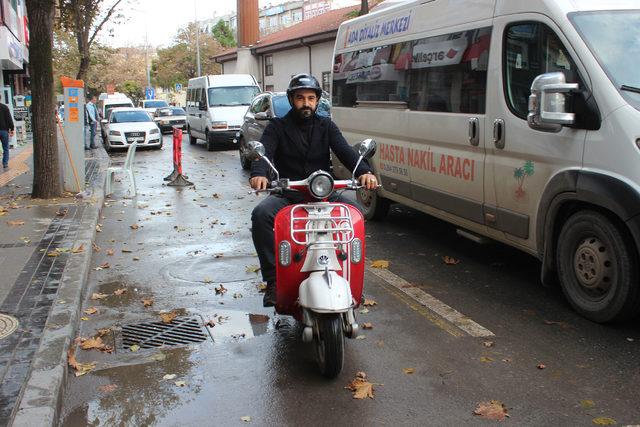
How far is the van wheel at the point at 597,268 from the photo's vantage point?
484cm

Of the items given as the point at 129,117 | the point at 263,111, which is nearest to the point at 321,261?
the point at 263,111

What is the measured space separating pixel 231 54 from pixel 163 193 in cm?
3133

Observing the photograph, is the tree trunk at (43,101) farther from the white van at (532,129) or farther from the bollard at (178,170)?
the white van at (532,129)

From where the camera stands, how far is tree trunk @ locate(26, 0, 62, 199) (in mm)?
11258

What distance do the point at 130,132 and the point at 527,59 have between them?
19656 millimetres

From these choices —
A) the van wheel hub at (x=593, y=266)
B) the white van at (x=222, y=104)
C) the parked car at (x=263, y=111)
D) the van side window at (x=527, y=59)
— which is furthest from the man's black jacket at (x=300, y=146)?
the white van at (x=222, y=104)

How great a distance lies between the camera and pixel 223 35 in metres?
81.9

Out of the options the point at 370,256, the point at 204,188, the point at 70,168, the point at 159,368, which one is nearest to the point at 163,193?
the point at 204,188

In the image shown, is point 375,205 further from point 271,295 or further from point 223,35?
point 223,35

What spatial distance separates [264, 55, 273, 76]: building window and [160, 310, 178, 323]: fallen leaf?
33423 millimetres

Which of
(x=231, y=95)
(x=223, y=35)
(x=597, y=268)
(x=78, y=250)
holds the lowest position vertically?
(x=78, y=250)

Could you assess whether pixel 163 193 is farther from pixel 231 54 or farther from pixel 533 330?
pixel 231 54

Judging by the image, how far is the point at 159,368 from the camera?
4.65m

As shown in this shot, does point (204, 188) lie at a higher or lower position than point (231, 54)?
lower
